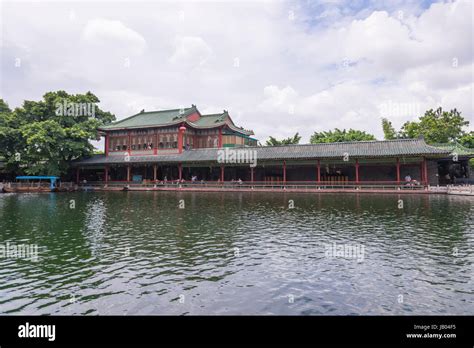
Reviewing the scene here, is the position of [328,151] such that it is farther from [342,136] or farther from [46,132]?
[46,132]

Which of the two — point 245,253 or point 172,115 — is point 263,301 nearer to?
point 245,253

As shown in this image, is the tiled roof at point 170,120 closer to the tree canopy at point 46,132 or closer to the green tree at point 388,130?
the tree canopy at point 46,132

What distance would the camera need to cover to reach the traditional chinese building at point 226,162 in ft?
116

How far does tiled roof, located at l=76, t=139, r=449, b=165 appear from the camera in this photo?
110ft

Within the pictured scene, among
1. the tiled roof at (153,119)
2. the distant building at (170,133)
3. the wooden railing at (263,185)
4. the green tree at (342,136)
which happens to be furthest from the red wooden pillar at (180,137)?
the green tree at (342,136)

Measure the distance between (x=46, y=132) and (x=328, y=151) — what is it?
115ft

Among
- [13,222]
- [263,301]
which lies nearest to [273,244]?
[263,301]

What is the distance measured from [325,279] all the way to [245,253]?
307 centimetres

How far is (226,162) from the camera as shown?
135 feet

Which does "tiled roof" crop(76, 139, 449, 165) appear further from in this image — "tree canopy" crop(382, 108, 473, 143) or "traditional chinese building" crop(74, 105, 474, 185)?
"tree canopy" crop(382, 108, 473, 143)

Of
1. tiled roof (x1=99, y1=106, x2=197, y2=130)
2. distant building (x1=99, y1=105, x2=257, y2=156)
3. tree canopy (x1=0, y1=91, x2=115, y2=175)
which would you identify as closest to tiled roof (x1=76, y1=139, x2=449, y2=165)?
distant building (x1=99, y1=105, x2=257, y2=156)

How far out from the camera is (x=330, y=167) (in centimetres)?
3938

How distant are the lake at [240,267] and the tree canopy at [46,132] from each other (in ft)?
96.5
